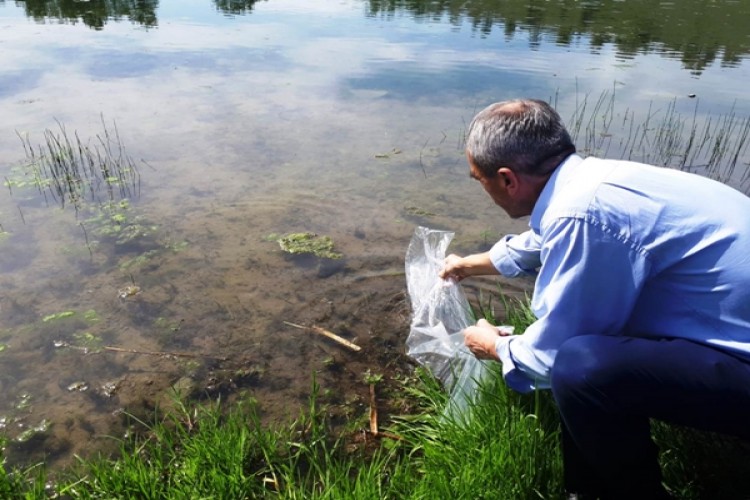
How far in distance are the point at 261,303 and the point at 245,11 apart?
569 inches

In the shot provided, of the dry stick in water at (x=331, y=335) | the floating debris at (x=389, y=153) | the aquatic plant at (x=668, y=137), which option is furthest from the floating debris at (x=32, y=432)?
the aquatic plant at (x=668, y=137)

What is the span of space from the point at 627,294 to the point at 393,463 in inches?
55.1

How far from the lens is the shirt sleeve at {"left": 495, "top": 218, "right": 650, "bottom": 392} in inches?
64.0

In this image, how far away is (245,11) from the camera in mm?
16094

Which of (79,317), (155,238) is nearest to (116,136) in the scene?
(155,238)

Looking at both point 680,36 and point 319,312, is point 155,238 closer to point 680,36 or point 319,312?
point 319,312

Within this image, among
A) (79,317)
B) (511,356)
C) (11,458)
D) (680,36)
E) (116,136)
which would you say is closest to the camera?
(511,356)

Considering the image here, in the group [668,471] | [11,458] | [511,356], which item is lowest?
[11,458]

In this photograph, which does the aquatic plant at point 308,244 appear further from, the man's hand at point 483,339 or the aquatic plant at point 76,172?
the man's hand at point 483,339

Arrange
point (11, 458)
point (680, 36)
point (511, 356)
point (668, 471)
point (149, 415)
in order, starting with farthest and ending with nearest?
point (680, 36), point (149, 415), point (11, 458), point (668, 471), point (511, 356)

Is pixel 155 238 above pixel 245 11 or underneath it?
underneath

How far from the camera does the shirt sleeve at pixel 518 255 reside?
2.45 metres

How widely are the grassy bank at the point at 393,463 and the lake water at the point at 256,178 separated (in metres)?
0.34

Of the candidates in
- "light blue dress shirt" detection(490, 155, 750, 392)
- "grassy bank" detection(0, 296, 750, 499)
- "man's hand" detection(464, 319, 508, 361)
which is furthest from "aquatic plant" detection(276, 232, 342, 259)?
"light blue dress shirt" detection(490, 155, 750, 392)
